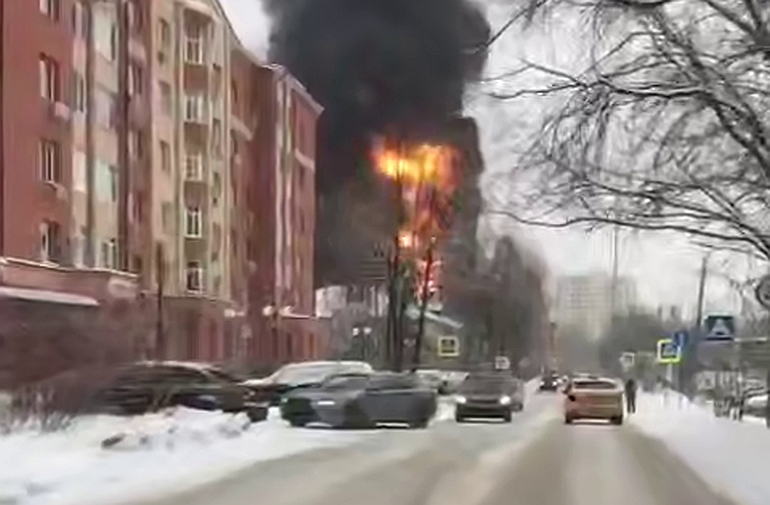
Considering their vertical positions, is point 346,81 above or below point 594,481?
above

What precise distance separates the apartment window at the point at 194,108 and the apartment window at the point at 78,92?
582 inches

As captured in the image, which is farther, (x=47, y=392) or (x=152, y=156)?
(x=152, y=156)

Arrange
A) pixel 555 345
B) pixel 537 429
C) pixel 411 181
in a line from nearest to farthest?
pixel 537 429 < pixel 411 181 < pixel 555 345

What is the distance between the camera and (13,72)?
4725 cm

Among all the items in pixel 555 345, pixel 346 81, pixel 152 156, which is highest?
pixel 346 81

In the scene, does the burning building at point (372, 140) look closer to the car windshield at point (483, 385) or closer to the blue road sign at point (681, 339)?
the blue road sign at point (681, 339)

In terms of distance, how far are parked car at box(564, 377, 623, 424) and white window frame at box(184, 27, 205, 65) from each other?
24497mm

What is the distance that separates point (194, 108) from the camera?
70.2m

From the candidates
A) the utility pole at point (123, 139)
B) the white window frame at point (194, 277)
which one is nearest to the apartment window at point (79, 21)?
the utility pole at point (123, 139)

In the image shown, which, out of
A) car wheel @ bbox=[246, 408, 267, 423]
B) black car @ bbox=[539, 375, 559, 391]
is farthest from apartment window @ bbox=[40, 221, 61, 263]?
black car @ bbox=[539, 375, 559, 391]

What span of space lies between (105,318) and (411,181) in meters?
32.5

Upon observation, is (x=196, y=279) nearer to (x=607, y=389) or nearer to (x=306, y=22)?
(x=306, y=22)

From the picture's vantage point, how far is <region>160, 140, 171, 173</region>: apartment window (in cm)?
6581

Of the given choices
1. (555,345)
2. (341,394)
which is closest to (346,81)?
(341,394)
